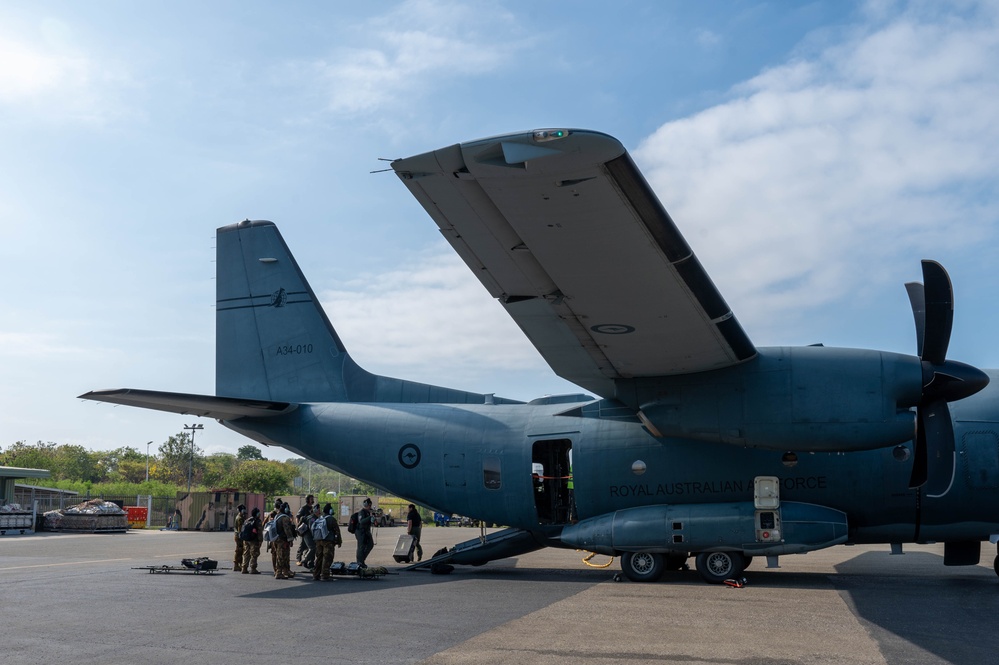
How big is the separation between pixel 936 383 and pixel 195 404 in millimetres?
14817

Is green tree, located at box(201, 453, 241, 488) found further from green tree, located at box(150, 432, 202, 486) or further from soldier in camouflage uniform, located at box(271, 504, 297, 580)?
soldier in camouflage uniform, located at box(271, 504, 297, 580)

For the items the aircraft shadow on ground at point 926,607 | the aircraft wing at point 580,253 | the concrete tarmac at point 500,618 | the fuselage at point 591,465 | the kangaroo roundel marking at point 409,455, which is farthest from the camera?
the kangaroo roundel marking at point 409,455

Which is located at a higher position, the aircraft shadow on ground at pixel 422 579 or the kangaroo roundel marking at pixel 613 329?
the kangaroo roundel marking at pixel 613 329

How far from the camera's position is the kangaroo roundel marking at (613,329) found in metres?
13.5

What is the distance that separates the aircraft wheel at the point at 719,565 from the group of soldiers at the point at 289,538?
286 inches

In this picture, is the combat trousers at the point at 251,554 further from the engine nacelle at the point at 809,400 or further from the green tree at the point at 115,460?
the green tree at the point at 115,460

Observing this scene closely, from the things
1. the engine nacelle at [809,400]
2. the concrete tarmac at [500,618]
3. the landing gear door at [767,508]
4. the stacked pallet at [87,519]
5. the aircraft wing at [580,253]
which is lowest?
the stacked pallet at [87,519]

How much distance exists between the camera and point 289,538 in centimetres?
1695

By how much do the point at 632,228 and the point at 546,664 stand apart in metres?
5.46

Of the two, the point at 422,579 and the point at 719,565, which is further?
the point at 422,579

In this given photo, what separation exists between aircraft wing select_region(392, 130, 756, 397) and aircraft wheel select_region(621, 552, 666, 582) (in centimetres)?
359

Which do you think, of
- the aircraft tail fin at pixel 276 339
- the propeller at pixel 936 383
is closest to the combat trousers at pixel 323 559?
the aircraft tail fin at pixel 276 339

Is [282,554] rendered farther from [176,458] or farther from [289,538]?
[176,458]

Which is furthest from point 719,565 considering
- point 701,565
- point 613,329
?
point 613,329
